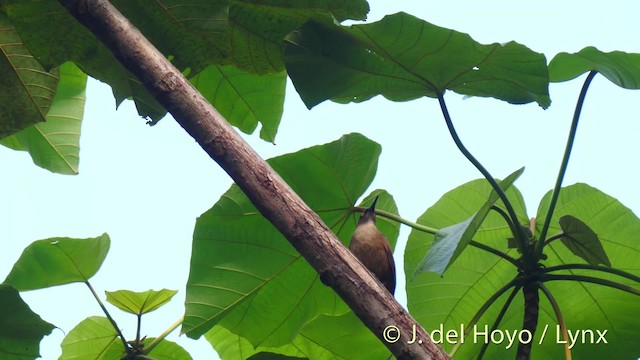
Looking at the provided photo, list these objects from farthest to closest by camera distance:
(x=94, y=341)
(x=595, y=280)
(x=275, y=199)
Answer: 1. (x=94, y=341)
2. (x=595, y=280)
3. (x=275, y=199)

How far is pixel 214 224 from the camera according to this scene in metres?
2.48

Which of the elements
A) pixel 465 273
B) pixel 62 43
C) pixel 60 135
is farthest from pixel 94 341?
pixel 465 273

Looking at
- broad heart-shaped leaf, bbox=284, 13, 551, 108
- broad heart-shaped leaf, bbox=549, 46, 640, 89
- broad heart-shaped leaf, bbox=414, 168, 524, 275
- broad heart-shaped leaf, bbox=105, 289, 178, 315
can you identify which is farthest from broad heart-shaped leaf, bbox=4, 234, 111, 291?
broad heart-shaped leaf, bbox=549, 46, 640, 89

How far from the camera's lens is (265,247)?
2459mm

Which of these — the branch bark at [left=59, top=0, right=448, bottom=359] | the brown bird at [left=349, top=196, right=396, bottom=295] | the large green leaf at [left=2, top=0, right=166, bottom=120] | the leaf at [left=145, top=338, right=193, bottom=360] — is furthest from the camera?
the leaf at [left=145, top=338, right=193, bottom=360]

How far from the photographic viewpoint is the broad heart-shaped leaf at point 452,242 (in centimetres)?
174

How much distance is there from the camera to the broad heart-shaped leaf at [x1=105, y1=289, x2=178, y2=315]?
8.86 feet

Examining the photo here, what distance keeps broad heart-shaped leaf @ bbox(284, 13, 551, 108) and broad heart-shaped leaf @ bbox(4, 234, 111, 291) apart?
1005 mm

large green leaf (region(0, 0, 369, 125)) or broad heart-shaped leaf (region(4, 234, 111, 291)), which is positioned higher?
large green leaf (region(0, 0, 369, 125))

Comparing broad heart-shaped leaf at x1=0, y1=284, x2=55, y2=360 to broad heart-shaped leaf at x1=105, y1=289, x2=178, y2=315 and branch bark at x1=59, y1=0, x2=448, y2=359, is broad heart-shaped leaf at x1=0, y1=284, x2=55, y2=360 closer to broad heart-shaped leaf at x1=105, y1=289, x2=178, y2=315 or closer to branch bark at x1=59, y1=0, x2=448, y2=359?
broad heart-shaped leaf at x1=105, y1=289, x2=178, y2=315

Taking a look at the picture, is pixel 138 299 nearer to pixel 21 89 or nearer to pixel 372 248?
pixel 21 89

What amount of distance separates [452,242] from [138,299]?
4.35ft

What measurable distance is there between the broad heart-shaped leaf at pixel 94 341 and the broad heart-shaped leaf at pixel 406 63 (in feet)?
3.89

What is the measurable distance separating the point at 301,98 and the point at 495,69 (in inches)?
20.4
